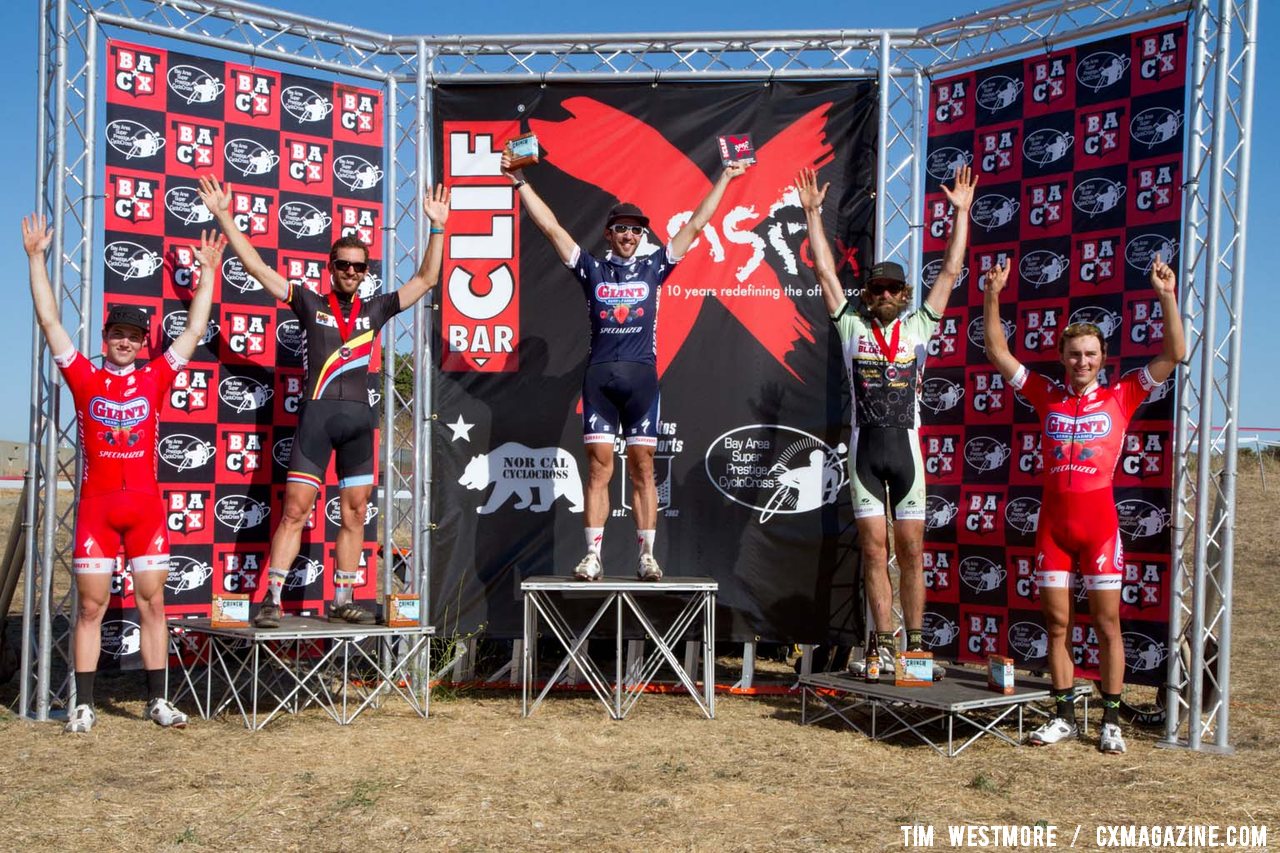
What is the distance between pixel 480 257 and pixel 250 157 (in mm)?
1660

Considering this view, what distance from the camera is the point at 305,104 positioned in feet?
25.7

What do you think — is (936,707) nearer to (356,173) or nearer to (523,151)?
(523,151)

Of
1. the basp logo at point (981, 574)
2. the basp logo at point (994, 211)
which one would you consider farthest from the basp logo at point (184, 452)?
the basp logo at point (994, 211)

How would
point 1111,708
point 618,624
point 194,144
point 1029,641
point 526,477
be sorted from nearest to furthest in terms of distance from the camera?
point 1111,708, point 618,624, point 1029,641, point 194,144, point 526,477

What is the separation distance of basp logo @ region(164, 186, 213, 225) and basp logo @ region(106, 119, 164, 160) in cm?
27

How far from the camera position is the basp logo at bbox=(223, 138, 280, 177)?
7629 mm

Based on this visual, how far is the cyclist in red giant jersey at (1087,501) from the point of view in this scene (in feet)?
20.2

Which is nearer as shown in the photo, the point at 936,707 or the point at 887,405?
the point at 936,707

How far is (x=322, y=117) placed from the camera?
7.89 m

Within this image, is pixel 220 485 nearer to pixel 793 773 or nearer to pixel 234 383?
pixel 234 383

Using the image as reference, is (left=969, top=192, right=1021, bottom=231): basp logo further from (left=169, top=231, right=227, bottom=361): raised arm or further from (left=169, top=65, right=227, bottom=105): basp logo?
(left=169, top=65, right=227, bottom=105): basp logo

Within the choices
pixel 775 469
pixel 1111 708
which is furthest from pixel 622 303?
pixel 1111 708

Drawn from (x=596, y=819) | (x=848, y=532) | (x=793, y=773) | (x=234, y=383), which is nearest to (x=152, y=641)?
(x=234, y=383)

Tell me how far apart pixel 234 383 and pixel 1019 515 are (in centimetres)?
527
